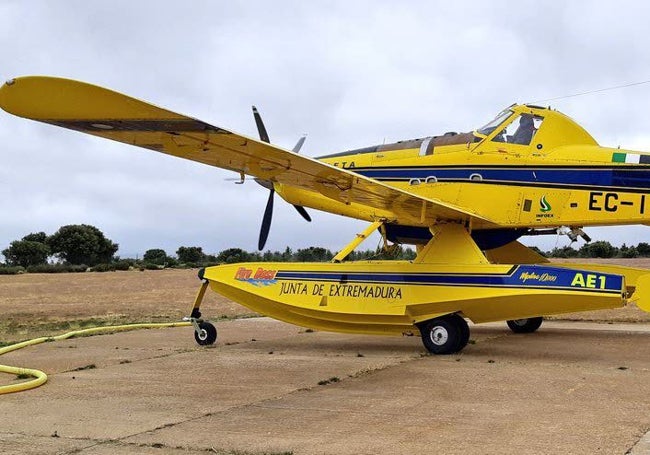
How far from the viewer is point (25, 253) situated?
5919cm

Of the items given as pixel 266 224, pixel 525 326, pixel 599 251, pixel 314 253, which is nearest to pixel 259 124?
pixel 266 224

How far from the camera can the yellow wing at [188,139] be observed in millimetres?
6461

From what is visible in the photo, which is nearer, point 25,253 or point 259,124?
point 259,124

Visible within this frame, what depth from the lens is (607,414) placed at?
6211mm

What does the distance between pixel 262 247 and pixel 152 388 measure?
17.0 ft

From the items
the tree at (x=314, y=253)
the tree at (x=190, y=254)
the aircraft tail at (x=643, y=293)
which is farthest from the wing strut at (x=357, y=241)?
the tree at (x=190, y=254)

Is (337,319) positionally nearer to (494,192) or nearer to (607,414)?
(494,192)

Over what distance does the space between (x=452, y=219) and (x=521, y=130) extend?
1.98 metres

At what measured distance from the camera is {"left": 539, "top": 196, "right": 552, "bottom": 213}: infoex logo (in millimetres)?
11102

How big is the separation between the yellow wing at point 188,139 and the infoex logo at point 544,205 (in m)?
0.95

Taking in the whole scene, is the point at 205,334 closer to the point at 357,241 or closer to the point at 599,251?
the point at 357,241

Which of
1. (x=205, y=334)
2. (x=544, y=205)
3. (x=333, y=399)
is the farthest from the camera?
(x=205, y=334)

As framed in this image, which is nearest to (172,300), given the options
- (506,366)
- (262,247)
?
(262,247)

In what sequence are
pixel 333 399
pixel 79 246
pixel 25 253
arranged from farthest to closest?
pixel 79 246 < pixel 25 253 < pixel 333 399
